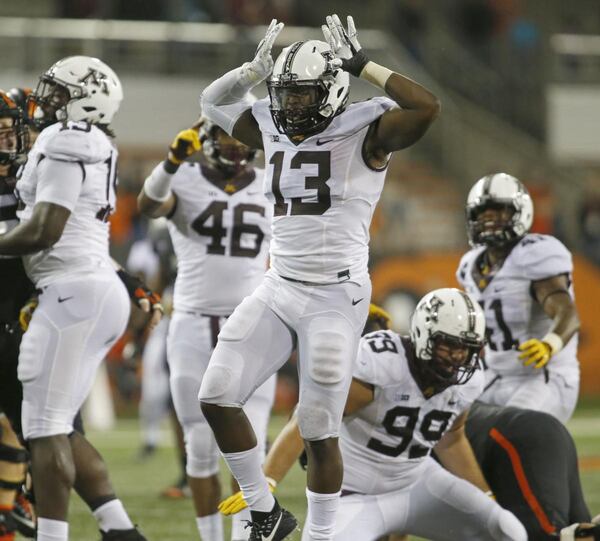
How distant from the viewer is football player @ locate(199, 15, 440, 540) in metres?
4.03

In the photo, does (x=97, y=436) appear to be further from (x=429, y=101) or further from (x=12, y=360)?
(x=429, y=101)

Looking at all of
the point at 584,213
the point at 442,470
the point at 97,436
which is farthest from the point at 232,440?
the point at 584,213

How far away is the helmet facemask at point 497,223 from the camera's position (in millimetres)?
5652

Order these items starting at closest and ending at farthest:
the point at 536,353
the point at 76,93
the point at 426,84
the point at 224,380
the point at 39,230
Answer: the point at 224,380 → the point at 39,230 → the point at 76,93 → the point at 536,353 → the point at 426,84

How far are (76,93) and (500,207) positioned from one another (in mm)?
2103

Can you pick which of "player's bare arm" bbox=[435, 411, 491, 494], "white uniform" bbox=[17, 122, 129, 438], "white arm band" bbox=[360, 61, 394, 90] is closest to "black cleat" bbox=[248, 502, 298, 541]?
"white uniform" bbox=[17, 122, 129, 438]

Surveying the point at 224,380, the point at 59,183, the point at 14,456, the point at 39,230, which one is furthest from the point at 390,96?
the point at 14,456

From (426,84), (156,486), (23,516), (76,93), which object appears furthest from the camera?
(426,84)

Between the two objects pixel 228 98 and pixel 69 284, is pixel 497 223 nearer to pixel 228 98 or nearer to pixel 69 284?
pixel 228 98

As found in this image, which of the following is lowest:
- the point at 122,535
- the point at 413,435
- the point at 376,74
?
the point at 122,535

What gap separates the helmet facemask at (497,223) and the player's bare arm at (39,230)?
85.6 inches

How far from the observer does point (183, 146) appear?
5.05 m

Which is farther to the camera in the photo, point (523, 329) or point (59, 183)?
point (523, 329)

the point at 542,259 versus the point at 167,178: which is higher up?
the point at 167,178
